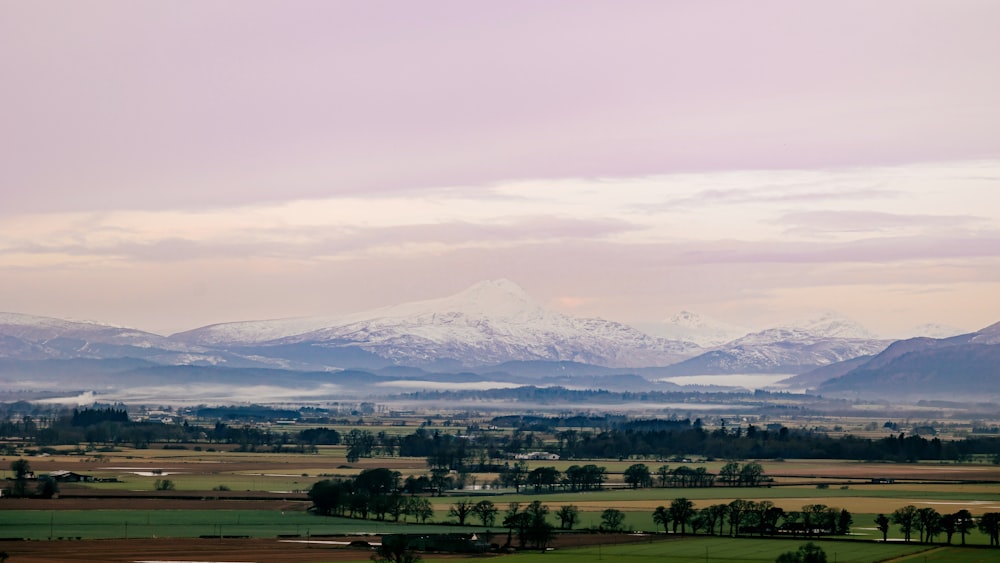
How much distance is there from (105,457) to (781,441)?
50.9m

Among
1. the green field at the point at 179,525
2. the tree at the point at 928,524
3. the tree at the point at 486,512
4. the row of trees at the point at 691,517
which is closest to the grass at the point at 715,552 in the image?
the row of trees at the point at 691,517

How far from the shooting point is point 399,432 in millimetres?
150000

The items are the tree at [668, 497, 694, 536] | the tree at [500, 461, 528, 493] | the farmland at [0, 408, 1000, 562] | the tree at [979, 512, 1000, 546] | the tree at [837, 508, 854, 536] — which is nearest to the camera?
the farmland at [0, 408, 1000, 562]

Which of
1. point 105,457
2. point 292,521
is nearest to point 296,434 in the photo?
point 105,457

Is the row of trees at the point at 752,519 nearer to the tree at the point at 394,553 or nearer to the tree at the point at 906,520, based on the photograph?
the tree at the point at 906,520

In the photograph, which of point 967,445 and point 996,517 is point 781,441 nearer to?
point 967,445

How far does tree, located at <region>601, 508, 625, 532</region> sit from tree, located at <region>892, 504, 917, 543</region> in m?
11.2

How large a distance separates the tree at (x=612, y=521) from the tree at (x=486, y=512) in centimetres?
488

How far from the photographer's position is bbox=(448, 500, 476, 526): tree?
69.8 m

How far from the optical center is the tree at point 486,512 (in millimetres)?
68875

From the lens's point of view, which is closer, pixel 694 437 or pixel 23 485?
pixel 23 485

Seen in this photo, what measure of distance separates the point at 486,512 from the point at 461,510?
1.34m

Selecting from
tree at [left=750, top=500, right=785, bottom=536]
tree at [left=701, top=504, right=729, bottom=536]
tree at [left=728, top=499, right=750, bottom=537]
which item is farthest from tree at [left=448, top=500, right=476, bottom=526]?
tree at [left=750, top=500, right=785, bottom=536]

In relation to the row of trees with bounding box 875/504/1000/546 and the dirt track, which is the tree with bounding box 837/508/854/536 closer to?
the row of trees with bounding box 875/504/1000/546
